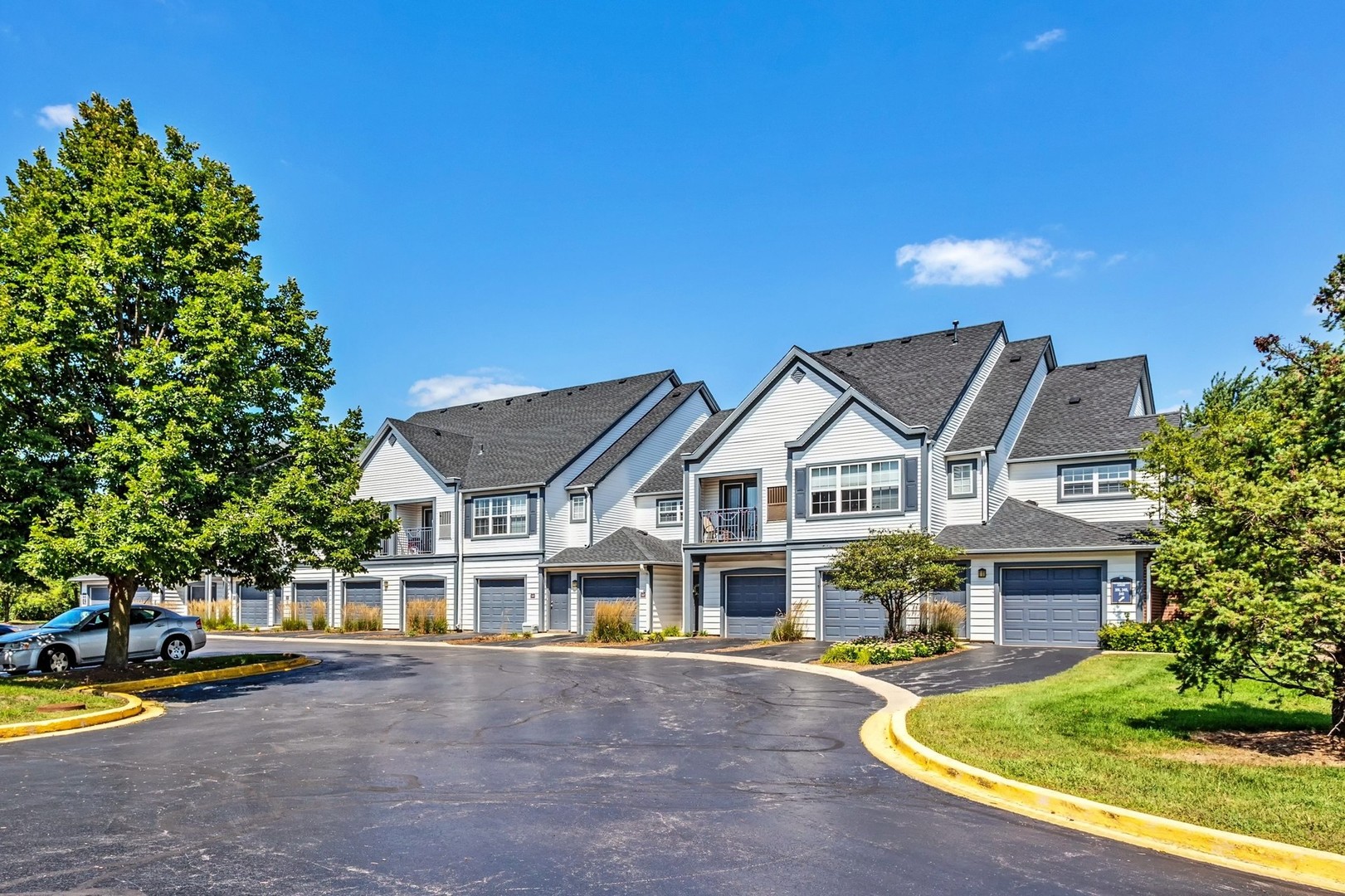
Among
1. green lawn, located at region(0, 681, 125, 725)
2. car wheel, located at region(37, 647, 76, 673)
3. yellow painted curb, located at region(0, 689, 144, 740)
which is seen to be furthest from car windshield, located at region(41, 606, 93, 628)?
yellow painted curb, located at region(0, 689, 144, 740)

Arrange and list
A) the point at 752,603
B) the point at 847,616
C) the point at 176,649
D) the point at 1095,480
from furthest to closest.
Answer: the point at 752,603 < the point at 847,616 < the point at 1095,480 < the point at 176,649

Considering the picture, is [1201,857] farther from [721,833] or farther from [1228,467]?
[1228,467]

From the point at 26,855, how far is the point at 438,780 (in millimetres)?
3478

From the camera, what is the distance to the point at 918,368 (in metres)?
34.2

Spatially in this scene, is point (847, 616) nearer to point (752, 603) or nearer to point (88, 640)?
point (752, 603)

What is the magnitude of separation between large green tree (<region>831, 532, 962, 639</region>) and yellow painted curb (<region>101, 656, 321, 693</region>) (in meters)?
13.7

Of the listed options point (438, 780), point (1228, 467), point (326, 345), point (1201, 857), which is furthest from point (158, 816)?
point (326, 345)

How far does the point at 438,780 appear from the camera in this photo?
9602mm

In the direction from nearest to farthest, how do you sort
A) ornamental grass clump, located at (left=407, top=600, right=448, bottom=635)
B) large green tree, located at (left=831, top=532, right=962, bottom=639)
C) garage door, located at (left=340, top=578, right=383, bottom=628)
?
large green tree, located at (left=831, top=532, right=962, bottom=639) → ornamental grass clump, located at (left=407, top=600, right=448, bottom=635) → garage door, located at (left=340, top=578, right=383, bottom=628)

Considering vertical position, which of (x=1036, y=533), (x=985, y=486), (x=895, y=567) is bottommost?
(x=895, y=567)

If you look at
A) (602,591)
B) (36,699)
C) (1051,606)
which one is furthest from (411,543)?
(36,699)

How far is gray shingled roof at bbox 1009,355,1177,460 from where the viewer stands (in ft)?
97.1

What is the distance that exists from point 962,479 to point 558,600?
1558cm

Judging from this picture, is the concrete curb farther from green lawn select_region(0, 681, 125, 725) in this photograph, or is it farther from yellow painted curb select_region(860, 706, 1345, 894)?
green lawn select_region(0, 681, 125, 725)
